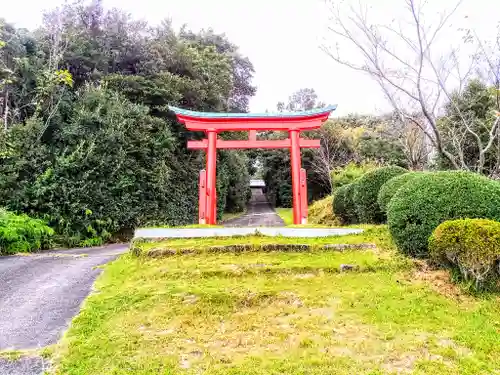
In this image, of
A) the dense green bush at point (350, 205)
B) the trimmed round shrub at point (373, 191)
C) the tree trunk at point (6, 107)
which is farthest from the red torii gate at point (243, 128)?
the tree trunk at point (6, 107)

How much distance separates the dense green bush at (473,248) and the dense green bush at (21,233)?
7.77 m

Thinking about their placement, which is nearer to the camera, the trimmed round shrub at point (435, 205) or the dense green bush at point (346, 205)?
the trimmed round shrub at point (435, 205)

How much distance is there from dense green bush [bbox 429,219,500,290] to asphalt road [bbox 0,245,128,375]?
4.04m

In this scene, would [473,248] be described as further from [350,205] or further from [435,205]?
[350,205]

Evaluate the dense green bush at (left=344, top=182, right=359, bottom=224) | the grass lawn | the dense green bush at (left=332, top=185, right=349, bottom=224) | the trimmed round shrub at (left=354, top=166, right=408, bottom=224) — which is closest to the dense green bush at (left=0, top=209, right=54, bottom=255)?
the grass lawn

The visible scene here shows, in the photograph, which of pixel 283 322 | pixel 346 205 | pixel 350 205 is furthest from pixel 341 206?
pixel 283 322

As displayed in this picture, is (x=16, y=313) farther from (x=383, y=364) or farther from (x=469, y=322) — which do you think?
(x=469, y=322)

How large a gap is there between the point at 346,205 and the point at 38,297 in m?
8.18

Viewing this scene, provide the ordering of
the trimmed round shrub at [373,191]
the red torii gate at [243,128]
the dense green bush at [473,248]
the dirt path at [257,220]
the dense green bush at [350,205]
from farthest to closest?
the dirt path at [257,220]
the dense green bush at [350,205]
the red torii gate at [243,128]
the trimmed round shrub at [373,191]
the dense green bush at [473,248]

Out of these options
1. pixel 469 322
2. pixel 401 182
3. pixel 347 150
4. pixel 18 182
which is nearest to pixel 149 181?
pixel 18 182

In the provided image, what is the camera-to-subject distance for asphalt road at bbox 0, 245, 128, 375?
11.3ft

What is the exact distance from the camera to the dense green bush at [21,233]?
7836 millimetres

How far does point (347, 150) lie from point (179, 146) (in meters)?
12.7

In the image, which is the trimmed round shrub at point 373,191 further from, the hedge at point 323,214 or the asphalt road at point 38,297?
the asphalt road at point 38,297
